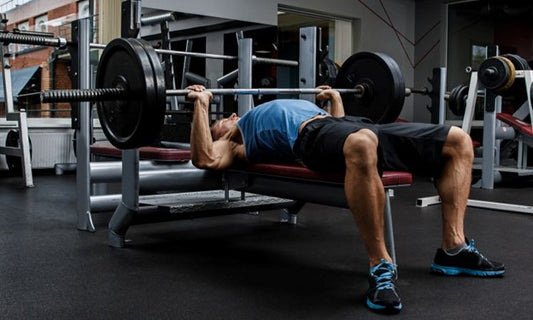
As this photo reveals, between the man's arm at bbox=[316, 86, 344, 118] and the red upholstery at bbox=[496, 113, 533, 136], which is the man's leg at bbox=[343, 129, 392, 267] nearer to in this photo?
the man's arm at bbox=[316, 86, 344, 118]

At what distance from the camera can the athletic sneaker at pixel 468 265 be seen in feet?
6.23

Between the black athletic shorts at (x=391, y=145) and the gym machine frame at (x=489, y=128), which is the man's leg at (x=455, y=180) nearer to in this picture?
the black athletic shorts at (x=391, y=145)

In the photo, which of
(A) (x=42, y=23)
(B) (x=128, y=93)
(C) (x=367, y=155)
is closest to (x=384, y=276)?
(C) (x=367, y=155)

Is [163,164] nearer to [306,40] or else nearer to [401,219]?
[306,40]

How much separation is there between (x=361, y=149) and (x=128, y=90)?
0.78m

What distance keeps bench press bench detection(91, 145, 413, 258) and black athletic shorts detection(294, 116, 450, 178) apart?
0.16ft

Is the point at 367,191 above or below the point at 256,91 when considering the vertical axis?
below

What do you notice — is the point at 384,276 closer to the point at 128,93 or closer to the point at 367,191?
the point at 367,191

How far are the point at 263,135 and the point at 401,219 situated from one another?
128 centimetres

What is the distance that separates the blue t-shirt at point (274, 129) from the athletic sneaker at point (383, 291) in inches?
23.3

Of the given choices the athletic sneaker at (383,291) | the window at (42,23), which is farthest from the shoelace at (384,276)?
the window at (42,23)

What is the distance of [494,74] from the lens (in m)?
3.94

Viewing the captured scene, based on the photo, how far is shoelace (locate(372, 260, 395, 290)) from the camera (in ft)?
5.23

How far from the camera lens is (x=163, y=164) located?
2.72m
